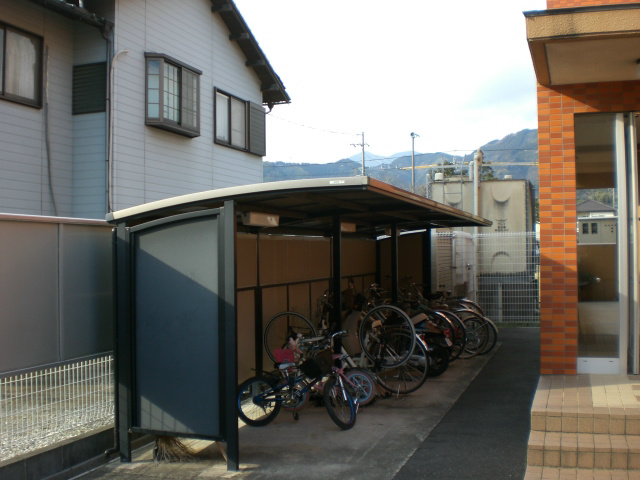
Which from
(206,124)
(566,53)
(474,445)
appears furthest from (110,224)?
(206,124)

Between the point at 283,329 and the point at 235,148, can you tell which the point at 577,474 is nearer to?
the point at 283,329

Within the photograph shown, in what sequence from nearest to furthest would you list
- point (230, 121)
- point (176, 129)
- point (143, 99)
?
point (143, 99), point (176, 129), point (230, 121)

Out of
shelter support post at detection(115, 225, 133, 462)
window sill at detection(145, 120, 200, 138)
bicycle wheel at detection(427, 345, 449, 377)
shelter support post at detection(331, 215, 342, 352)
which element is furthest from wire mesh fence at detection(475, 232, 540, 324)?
shelter support post at detection(115, 225, 133, 462)

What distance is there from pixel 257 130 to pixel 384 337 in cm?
906

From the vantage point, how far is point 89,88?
11.3 m

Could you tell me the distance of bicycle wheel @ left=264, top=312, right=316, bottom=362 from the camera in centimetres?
800

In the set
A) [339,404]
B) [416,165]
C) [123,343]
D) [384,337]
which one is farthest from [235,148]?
[416,165]

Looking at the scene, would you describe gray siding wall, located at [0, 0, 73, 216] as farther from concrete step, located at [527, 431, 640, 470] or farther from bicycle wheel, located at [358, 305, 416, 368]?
concrete step, located at [527, 431, 640, 470]

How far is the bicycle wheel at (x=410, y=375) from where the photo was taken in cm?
777

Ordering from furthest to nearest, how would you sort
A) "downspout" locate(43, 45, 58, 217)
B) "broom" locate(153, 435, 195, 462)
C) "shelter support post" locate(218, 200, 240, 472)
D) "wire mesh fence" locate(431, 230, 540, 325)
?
1. "wire mesh fence" locate(431, 230, 540, 325)
2. "downspout" locate(43, 45, 58, 217)
3. "broom" locate(153, 435, 195, 462)
4. "shelter support post" locate(218, 200, 240, 472)

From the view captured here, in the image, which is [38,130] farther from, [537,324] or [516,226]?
[516,226]

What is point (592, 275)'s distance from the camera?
6.30m

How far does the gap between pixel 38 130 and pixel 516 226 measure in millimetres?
13164

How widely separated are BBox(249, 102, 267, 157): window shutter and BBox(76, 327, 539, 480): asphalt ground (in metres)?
9.20
